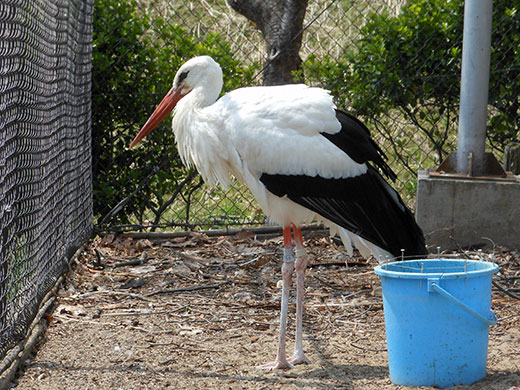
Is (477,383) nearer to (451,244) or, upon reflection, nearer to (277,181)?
(277,181)

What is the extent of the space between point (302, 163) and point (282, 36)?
9.37ft

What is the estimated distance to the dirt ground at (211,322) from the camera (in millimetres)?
3795

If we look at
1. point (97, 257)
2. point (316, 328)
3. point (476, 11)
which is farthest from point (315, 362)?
point (476, 11)

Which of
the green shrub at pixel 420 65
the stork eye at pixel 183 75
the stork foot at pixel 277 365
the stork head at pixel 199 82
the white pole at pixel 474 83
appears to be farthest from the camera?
the green shrub at pixel 420 65

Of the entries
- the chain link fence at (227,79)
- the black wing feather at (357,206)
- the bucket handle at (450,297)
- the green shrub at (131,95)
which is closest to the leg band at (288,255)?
the black wing feather at (357,206)

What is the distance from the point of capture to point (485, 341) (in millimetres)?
3498

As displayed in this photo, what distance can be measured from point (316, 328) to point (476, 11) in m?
2.40

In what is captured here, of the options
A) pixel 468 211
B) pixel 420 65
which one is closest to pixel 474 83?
pixel 468 211

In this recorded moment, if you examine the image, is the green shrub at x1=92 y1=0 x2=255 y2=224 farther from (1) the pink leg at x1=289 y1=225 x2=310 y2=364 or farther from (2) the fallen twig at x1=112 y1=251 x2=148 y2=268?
(1) the pink leg at x1=289 y1=225 x2=310 y2=364

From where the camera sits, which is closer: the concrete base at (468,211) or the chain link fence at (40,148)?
the chain link fence at (40,148)

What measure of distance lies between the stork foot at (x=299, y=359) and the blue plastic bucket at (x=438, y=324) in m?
0.64

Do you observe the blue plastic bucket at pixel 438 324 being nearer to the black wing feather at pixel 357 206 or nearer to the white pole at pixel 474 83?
the black wing feather at pixel 357 206

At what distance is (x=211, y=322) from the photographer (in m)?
4.62

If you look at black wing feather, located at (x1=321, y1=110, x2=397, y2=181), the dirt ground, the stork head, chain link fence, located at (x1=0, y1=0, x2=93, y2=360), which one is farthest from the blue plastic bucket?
chain link fence, located at (x1=0, y1=0, x2=93, y2=360)
